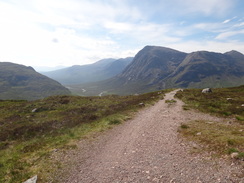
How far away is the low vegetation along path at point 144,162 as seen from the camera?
8.19m

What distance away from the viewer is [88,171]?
382 inches

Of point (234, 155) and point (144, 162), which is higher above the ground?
point (234, 155)

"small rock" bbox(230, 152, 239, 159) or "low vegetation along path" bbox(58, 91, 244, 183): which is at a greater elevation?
"small rock" bbox(230, 152, 239, 159)

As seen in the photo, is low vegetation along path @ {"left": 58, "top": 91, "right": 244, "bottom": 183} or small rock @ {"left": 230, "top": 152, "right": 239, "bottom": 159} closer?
low vegetation along path @ {"left": 58, "top": 91, "right": 244, "bottom": 183}

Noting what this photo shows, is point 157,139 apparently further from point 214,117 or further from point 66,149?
point 214,117

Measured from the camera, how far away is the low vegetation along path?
8188mm

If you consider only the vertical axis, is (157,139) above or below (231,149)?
below

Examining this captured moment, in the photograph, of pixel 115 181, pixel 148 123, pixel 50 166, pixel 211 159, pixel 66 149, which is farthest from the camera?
pixel 148 123

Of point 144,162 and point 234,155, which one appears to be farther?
Result: point 144,162

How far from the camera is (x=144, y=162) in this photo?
10148 millimetres

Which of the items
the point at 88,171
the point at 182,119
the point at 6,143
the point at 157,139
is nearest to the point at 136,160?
the point at 88,171

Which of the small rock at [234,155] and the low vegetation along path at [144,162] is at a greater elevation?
the small rock at [234,155]

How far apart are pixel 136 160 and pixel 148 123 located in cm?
935

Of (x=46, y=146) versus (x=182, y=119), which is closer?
(x=46, y=146)
